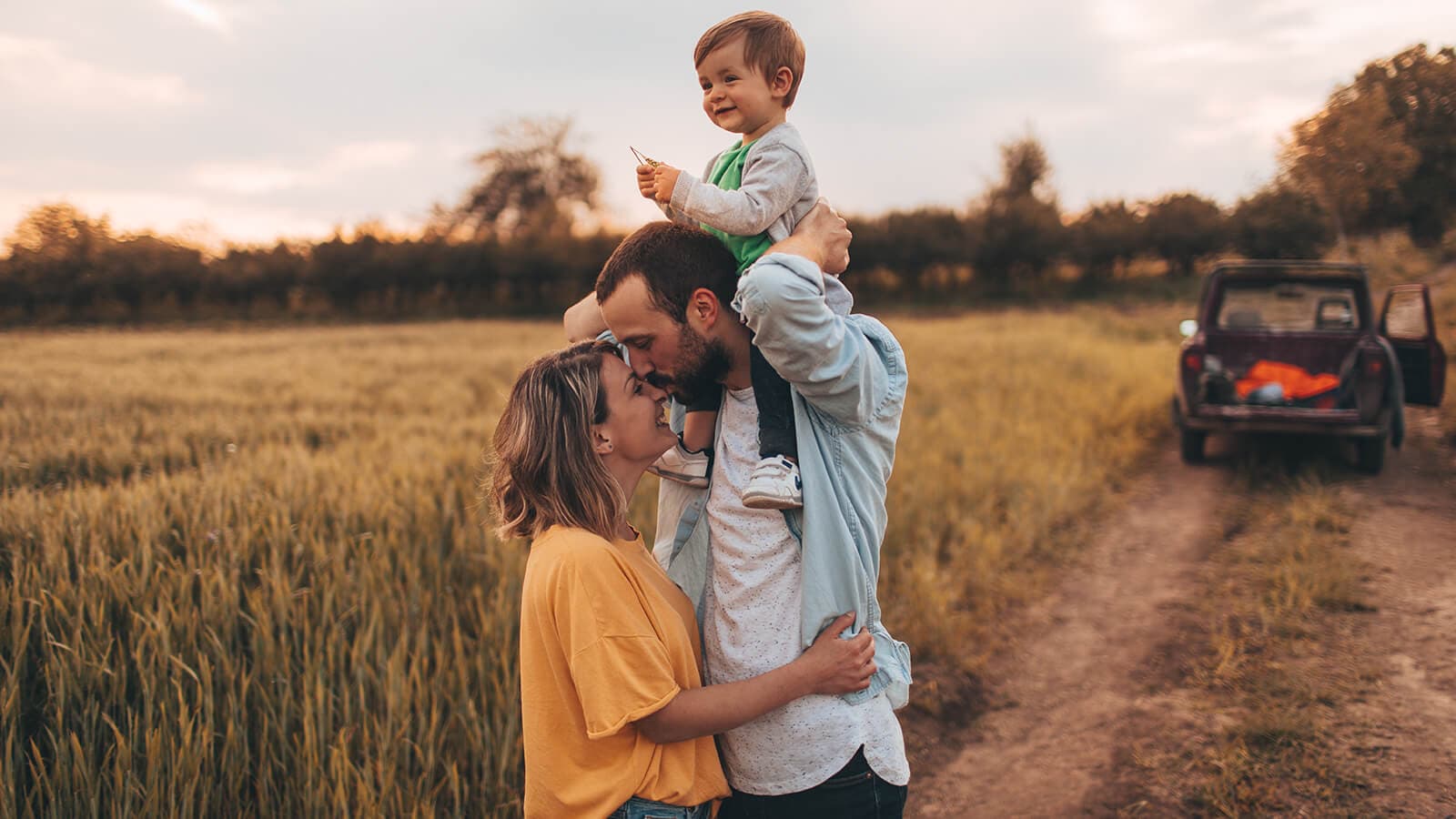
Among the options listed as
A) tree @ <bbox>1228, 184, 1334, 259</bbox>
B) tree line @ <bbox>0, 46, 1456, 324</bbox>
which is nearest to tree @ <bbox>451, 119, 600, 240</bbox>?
tree line @ <bbox>0, 46, 1456, 324</bbox>

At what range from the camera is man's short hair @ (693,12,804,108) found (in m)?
1.97

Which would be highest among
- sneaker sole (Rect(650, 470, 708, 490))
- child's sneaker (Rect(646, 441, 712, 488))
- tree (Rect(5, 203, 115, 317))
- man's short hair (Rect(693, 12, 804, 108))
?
tree (Rect(5, 203, 115, 317))

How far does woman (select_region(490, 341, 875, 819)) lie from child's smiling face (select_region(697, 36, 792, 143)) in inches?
26.8

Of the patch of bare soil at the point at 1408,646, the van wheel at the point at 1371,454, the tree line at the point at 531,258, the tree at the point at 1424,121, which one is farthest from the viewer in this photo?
the tree line at the point at 531,258

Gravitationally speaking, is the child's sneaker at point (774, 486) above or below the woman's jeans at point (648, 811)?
above

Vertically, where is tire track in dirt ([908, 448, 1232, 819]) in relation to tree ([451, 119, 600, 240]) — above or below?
below

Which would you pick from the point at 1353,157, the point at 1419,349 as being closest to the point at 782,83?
the point at 1419,349

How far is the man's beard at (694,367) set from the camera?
169cm

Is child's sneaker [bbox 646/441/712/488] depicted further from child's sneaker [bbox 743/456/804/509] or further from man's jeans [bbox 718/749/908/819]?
man's jeans [bbox 718/749/908/819]

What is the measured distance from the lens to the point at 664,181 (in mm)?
1907

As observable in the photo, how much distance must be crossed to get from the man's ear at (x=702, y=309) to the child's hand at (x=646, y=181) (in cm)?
41

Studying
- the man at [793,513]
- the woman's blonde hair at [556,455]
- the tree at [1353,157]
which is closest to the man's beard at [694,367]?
the man at [793,513]

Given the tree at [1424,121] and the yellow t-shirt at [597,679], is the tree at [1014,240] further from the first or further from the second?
the yellow t-shirt at [597,679]

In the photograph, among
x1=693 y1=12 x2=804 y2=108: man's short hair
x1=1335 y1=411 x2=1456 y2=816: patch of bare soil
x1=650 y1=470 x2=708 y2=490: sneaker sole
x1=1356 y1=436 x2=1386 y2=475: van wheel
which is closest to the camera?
x1=650 y1=470 x2=708 y2=490: sneaker sole
